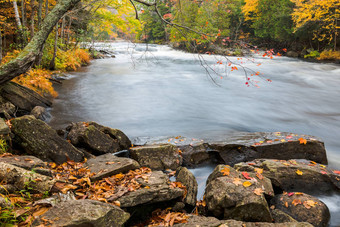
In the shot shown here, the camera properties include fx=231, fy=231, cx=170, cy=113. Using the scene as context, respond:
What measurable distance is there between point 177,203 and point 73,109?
618 centimetres

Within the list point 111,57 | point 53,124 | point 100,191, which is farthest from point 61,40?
point 100,191

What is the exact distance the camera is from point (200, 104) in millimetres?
10086

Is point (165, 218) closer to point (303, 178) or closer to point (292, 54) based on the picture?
point (303, 178)

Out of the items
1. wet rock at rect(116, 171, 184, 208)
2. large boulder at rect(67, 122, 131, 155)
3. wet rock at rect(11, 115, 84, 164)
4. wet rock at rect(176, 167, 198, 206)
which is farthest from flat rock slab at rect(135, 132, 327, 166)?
wet rock at rect(11, 115, 84, 164)

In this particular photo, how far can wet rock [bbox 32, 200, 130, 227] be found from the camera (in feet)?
7.56

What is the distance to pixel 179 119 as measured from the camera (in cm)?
840

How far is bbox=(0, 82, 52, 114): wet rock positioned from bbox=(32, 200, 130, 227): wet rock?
199 inches

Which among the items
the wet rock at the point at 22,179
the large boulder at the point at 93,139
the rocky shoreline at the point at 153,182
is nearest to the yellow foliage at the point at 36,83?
the rocky shoreline at the point at 153,182

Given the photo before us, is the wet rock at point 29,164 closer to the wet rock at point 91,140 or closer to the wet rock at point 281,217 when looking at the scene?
the wet rock at point 91,140

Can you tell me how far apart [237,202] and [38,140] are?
144 inches

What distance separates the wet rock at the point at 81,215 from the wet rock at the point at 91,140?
256cm

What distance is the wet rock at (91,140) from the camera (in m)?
5.08

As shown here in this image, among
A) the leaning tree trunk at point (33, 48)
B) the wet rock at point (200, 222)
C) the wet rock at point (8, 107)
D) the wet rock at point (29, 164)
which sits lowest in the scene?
the wet rock at point (200, 222)

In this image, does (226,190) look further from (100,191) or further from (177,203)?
(100,191)
